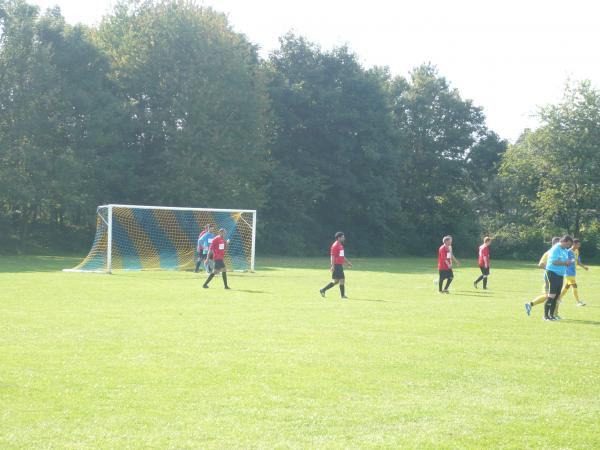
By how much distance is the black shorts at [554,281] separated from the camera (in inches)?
633

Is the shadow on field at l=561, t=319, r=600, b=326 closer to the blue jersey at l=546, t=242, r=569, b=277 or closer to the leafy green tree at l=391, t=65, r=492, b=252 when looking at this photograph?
the blue jersey at l=546, t=242, r=569, b=277

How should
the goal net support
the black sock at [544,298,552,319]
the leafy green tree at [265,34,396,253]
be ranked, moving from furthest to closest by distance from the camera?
the leafy green tree at [265,34,396,253] → the goal net support → the black sock at [544,298,552,319]

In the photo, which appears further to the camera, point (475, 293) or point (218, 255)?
point (475, 293)

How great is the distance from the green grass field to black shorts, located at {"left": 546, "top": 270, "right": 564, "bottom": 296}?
0.71m

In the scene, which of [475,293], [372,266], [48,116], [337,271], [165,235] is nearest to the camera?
[337,271]

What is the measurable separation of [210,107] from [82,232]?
1091 cm

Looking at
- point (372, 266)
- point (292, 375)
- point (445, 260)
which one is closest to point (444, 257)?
point (445, 260)

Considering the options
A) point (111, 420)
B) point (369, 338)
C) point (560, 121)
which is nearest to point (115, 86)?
point (560, 121)

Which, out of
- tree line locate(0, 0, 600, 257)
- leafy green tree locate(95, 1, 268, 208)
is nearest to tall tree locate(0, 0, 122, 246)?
tree line locate(0, 0, 600, 257)

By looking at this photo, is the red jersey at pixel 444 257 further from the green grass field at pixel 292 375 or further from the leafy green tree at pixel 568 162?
the leafy green tree at pixel 568 162

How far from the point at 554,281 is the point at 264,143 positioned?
3474cm

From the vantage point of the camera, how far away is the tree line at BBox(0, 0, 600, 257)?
44.3 m

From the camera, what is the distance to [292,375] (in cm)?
961

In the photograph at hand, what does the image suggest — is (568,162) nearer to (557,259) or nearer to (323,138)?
(323,138)
